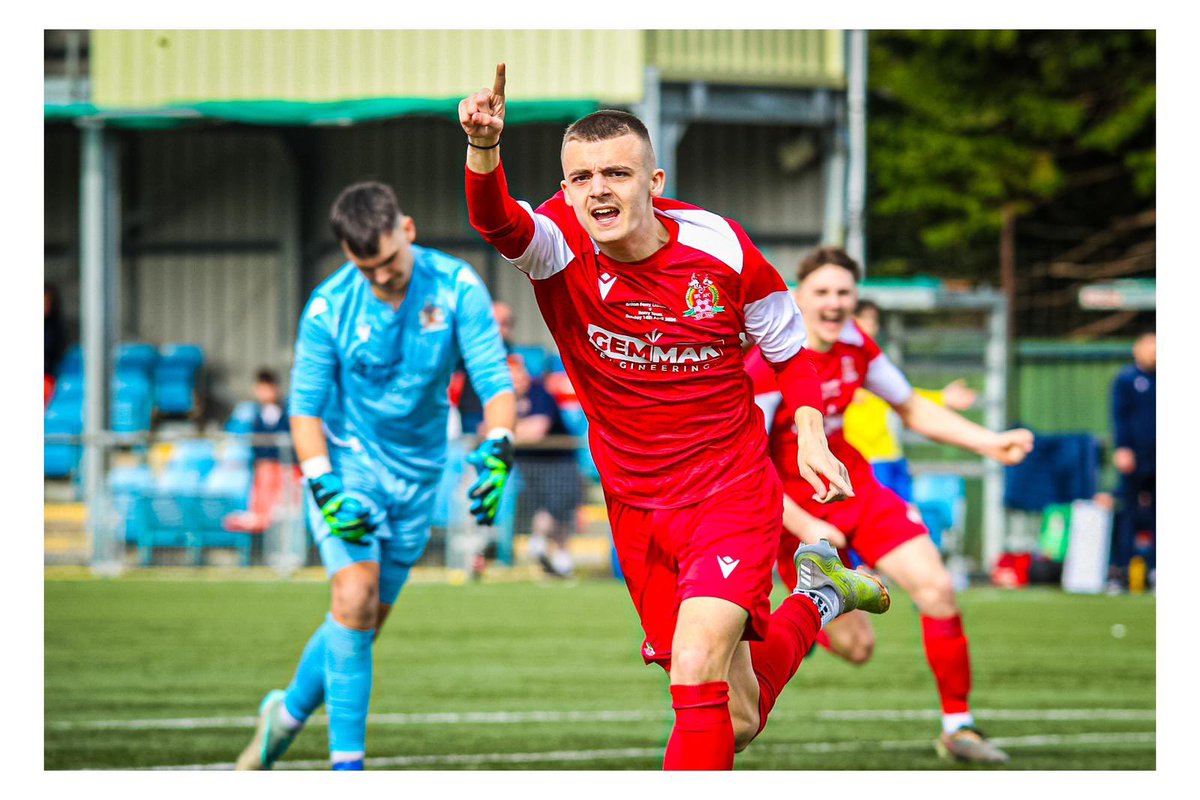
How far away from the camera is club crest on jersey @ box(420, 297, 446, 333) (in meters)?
6.30

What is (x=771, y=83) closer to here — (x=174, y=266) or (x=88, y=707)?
(x=174, y=266)

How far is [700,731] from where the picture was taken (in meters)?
4.70

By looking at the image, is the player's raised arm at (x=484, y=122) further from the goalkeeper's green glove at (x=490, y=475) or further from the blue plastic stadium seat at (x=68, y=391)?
the blue plastic stadium seat at (x=68, y=391)

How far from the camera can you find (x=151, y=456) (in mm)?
15438

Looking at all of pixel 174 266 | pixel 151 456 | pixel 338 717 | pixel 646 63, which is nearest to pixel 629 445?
pixel 338 717

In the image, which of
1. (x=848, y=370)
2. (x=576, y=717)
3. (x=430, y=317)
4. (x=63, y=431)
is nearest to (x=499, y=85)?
(x=430, y=317)

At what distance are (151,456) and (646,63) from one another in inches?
247

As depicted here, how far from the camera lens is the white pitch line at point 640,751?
6.70 meters

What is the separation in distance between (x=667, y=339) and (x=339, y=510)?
1.65 m

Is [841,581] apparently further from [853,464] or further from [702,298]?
[853,464]

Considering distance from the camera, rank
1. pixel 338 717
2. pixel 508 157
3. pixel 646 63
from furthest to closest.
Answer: pixel 508 157, pixel 646 63, pixel 338 717

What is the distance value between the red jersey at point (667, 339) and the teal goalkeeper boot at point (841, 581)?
706mm

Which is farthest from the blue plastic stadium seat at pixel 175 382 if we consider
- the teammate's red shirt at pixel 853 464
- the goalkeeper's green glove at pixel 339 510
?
the goalkeeper's green glove at pixel 339 510

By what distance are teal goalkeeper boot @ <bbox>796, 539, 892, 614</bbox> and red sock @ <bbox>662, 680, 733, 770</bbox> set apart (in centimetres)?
107
